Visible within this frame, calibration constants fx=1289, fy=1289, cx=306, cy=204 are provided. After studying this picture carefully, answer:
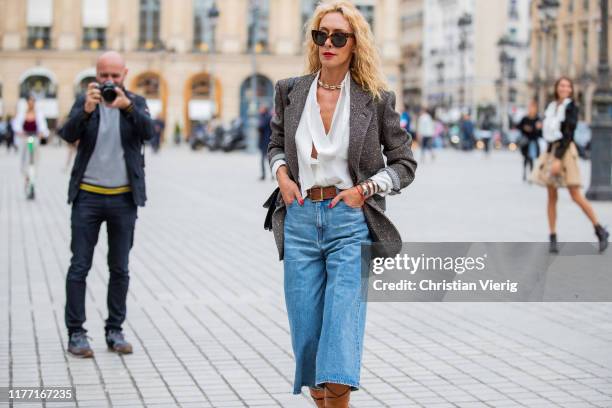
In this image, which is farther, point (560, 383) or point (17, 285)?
point (17, 285)

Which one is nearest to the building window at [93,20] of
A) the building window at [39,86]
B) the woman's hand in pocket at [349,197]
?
the building window at [39,86]

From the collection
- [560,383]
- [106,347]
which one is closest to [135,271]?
[106,347]

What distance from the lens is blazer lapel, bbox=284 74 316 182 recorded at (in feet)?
17.6

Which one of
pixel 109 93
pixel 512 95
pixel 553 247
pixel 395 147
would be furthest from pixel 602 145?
pixel 512 95

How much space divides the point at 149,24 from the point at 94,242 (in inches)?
2825

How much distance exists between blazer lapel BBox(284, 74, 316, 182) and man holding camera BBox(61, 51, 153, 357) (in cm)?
249

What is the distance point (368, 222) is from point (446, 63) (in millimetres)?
113999

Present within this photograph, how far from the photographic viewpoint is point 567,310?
9898mm

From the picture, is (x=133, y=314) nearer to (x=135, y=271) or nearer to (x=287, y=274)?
(x=135, y=271)

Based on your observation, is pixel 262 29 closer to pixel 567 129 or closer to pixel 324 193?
pixel 567 129

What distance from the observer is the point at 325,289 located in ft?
17.4

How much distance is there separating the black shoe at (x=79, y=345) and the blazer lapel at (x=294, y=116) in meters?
2.89

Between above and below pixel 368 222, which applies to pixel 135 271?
below

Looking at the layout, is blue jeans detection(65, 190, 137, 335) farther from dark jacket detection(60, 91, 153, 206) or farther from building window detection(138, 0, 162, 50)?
building window detection(138, 0, 162, 50)
